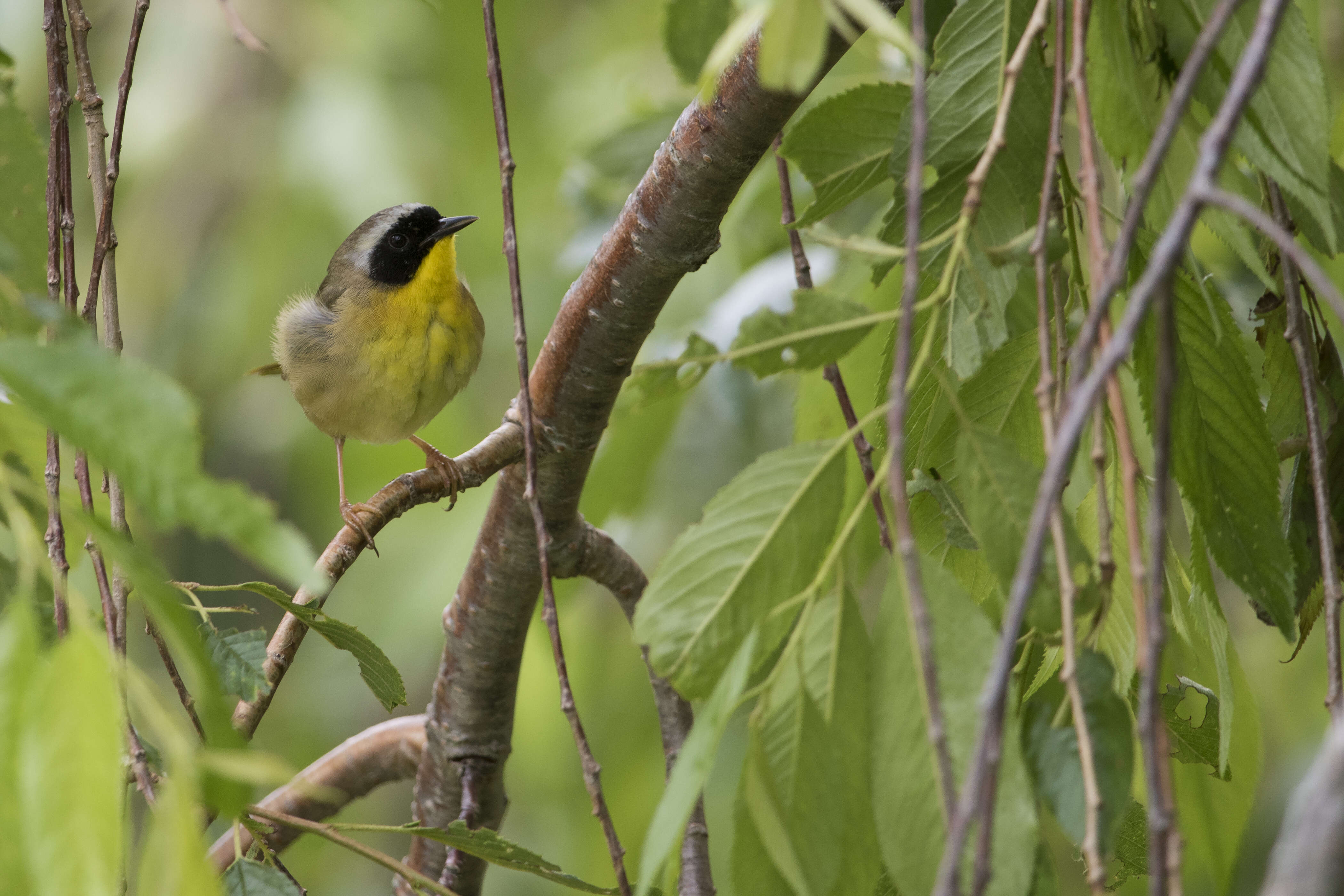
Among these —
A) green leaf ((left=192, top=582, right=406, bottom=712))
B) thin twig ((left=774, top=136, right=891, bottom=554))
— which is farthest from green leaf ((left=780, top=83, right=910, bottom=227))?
green leaf ((left=192, top=582, right=406, bottom=712))

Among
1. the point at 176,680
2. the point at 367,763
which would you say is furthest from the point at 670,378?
the point at 367,763

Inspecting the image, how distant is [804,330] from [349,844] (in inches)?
24.4

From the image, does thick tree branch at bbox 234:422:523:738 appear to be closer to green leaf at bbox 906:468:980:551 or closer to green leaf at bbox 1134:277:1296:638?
green leaf at bbox 906:468:980:551

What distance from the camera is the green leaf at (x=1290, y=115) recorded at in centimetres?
75

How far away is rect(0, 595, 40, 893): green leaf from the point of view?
0.56 metres

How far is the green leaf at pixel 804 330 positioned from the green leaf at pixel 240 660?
1.80ft

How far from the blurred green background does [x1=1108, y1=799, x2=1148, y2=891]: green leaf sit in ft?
1.81

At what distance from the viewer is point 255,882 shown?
950 mm

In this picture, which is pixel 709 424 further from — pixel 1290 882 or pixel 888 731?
pixel 1290 882

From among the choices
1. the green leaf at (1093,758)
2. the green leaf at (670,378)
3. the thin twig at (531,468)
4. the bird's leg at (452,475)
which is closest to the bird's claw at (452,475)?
the bird's leg at (452,475)

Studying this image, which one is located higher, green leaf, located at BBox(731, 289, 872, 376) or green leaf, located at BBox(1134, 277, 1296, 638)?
green leaf, located at BBox(731, 289, 872, 376)

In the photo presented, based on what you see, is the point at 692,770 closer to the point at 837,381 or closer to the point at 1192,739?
the point at 837,381

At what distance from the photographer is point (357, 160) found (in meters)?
4.31

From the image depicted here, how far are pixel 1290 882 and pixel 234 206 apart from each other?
616cm
